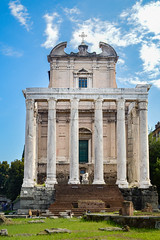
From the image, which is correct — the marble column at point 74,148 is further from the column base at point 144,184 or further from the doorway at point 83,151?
the column base at point 144,184

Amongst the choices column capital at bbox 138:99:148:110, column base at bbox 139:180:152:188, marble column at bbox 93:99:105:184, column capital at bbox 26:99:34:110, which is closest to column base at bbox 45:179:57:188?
marble column at bbox 93:99:105:184

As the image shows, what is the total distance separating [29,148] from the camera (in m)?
32.4

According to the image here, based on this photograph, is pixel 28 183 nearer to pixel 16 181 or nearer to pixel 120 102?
pixel 120 102

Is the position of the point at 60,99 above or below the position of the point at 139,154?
above

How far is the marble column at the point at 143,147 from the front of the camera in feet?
104

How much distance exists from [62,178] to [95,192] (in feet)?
22.8

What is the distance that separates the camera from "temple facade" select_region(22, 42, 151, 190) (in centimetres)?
3241

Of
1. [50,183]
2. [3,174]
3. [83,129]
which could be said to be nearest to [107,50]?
[83,129]

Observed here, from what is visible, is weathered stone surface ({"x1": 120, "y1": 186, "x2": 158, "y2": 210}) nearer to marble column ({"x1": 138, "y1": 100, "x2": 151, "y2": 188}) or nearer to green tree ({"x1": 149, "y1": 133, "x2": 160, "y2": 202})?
marble column ({"x1": 138, "y1": 100, "x2": 151, "y2": 188})

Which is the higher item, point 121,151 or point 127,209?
point 121,151

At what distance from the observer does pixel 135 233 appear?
15.3 meters

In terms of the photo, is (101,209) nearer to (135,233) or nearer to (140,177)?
(140,177)

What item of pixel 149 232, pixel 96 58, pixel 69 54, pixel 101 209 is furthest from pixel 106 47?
pixel 149 232

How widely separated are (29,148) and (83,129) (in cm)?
798
